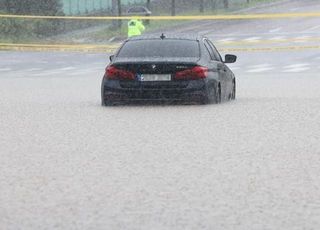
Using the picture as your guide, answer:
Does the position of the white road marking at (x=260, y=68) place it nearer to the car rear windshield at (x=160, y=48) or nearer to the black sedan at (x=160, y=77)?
the car rear windshield at (x=160, y=48)

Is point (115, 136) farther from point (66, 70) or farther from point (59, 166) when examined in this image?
point (66, 70)

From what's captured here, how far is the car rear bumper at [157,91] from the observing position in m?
17.4

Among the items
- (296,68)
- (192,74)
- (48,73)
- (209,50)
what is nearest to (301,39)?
(296,68)

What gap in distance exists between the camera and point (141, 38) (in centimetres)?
1906

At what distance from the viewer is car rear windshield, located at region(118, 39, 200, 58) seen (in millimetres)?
18109

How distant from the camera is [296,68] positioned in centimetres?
3497

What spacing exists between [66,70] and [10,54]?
9.33m

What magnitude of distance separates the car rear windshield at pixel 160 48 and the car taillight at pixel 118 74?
540mm

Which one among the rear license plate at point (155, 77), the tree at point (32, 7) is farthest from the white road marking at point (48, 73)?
the tree at point (32, 7)

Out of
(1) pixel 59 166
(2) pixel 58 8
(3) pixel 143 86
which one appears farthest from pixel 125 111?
(2) pixel 58 8

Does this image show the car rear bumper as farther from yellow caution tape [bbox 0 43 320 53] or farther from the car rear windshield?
yellow caution tape [bbox 0 43 320 53]

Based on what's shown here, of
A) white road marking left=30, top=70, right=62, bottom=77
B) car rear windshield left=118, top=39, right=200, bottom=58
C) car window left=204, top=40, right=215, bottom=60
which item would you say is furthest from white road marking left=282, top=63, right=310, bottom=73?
car rear windshield left=118, top=39, right=200, bottom=58

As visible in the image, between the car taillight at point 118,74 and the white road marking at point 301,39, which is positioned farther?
the white road marking at point 301,39

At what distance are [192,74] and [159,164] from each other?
7.34m
